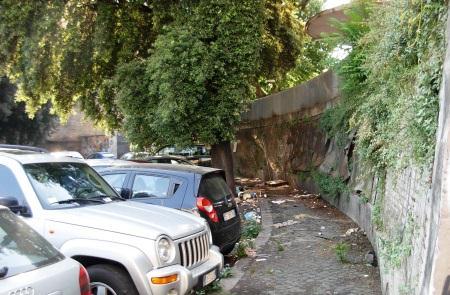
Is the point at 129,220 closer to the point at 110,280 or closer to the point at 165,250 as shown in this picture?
the point at 165,250

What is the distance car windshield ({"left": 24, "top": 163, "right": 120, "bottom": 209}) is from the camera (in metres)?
5.32

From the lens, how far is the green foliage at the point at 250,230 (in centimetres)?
1017

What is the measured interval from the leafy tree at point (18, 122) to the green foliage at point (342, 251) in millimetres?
26751

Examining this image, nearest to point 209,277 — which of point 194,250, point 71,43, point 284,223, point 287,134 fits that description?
point 194,250

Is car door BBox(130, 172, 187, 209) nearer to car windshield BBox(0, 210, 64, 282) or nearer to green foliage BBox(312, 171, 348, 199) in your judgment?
car windshield BBox(0, 210, 64, 282)

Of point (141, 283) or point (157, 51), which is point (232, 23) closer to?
point (157, 51)

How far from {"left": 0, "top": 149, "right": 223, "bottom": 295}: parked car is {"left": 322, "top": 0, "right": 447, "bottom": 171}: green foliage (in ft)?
7.46

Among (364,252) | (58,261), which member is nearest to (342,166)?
(364,252)

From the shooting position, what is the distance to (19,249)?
3475mm

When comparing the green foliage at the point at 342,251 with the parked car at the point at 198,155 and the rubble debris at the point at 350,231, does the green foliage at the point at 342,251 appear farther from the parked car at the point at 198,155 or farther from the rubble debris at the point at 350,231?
the parked car at the point at 198,155

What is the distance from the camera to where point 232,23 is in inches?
513

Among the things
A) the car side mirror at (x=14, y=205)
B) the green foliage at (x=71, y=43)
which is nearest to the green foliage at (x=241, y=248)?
the car side mirror at (x=14, y=205)

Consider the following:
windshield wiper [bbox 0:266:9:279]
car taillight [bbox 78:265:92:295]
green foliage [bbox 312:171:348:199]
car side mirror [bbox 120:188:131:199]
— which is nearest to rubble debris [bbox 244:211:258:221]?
green foliage [bbox 312:171:348:199]

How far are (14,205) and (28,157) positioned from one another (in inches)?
39.7
